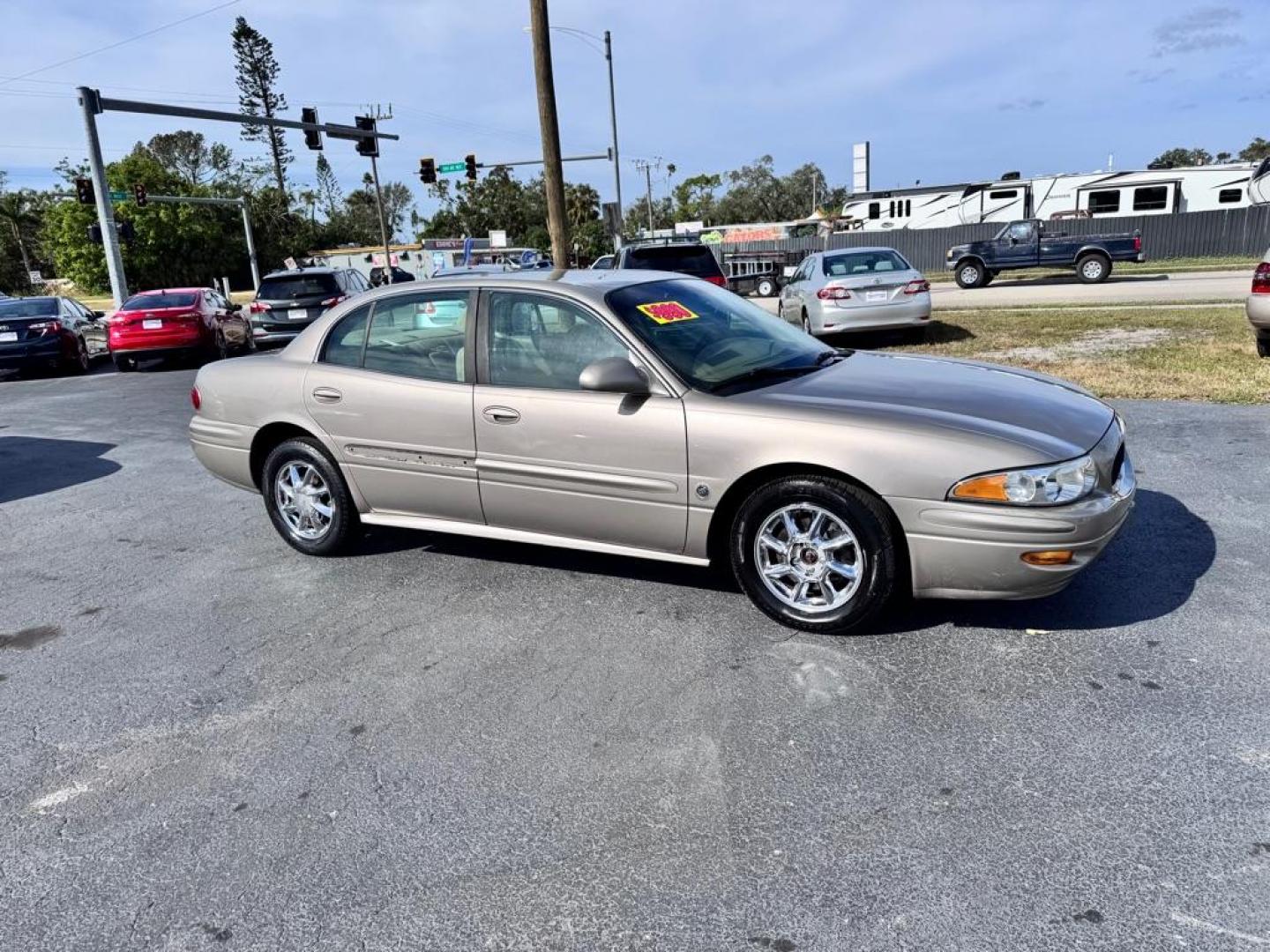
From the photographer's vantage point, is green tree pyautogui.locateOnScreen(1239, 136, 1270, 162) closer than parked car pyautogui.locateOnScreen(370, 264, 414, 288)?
No

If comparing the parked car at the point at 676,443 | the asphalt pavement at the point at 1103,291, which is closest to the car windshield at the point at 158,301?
the asphalt pavement at the point at 1103,291

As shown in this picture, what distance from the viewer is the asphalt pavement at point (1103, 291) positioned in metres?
17.8

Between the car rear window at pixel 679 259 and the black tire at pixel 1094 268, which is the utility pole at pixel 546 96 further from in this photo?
the black tire at pixel 1094 268

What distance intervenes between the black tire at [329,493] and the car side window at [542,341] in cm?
119

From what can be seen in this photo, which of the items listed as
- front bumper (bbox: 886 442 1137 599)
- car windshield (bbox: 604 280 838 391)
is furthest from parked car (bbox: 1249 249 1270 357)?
front bumper (bbox: 886 442 1137 599)

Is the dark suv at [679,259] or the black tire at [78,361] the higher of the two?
the dark suv at [679,259]

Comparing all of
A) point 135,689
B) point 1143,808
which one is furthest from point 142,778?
point 1143,808

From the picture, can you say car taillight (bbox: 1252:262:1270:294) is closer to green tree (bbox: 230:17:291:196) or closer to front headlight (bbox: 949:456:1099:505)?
front headlight (bbox: 949:456:1099:505)

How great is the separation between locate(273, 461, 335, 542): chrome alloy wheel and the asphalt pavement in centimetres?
1596

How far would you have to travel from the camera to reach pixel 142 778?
3.10 meters

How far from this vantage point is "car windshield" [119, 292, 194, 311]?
51.4 feet

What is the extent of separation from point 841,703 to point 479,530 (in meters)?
2.07

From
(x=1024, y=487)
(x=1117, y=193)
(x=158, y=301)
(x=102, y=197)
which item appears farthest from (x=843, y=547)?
(x=1117, y=193)

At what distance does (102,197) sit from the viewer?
22.2 metres
